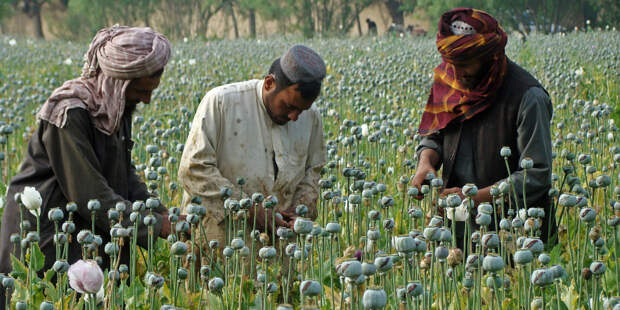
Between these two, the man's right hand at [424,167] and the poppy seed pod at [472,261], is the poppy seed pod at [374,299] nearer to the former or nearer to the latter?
the poppy seed pod at [472,261]

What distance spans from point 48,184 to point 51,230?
0.78 feet

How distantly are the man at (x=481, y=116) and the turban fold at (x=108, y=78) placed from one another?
1219 millimetres

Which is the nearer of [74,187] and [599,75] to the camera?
[74,187]

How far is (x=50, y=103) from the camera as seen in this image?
2.91 meters

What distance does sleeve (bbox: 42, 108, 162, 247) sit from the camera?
288 cm

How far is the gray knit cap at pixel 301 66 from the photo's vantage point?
3.09 metres

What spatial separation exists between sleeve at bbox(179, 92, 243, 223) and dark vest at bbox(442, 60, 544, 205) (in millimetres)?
1100

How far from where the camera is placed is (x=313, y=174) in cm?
360

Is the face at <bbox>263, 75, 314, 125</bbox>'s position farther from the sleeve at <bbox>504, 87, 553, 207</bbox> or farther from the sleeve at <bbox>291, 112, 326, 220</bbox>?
the sleeve at <bbox>504, 87, 553, 207</bbox>

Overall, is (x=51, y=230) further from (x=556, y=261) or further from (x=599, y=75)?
(x=599, y=75)

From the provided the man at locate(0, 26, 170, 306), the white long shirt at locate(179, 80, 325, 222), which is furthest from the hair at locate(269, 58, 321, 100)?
the man at locate(0, 26, 170, 306)

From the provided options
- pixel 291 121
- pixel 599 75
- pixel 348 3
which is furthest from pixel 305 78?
pixel 348 3

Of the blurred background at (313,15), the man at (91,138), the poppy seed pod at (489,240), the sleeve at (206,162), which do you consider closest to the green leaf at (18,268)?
the man at (91,138)

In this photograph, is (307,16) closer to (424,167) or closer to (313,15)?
(313,15)
